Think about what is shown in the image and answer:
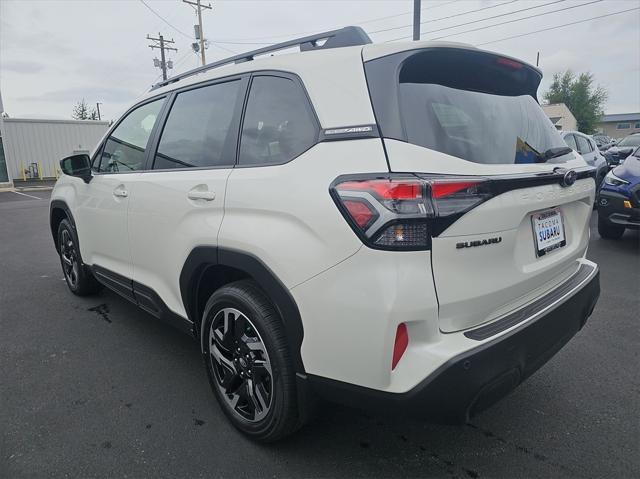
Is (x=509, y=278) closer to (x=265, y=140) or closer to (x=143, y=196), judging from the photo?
(x=265, y=140)

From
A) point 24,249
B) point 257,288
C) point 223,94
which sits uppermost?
point 223,94

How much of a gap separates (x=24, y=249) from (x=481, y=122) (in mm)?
7363

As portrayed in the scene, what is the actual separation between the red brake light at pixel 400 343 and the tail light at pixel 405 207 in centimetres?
29

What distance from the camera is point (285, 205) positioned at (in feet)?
6.02

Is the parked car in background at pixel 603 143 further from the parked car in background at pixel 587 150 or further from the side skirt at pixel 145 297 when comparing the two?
the side skirt at pixel 145 297

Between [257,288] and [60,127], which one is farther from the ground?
[60,127]

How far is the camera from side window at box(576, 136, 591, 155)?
31.3ft

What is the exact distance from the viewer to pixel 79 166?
3.60 meters

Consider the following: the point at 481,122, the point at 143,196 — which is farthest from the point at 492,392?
the point at 143,196

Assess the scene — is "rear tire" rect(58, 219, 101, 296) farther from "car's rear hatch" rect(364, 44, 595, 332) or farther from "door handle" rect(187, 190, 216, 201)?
"car's rear hatch" rect(364, 44, 595, 332)

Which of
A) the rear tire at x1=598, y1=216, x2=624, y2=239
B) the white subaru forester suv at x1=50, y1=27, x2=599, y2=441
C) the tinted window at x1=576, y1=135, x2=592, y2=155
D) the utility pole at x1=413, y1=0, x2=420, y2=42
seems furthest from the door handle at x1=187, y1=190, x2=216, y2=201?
the utility pole at x1=413, y1=0, x2=420, y2=42

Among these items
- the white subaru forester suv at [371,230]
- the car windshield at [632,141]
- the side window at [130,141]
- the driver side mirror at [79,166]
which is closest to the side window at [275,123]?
the white subaru forester suv at [371,230]

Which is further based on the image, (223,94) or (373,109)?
(223,94)

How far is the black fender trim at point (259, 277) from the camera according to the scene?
6.00 ft
